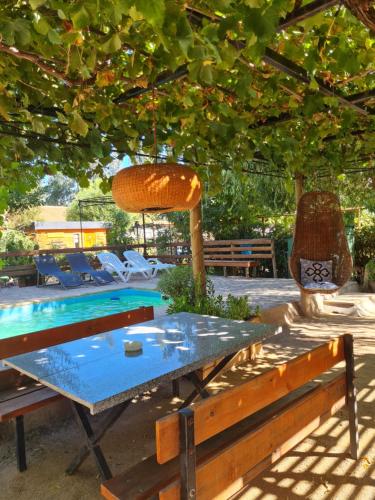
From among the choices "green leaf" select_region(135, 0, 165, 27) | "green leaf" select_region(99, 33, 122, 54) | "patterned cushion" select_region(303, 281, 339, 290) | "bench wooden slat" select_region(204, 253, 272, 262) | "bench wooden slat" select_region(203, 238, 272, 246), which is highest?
"green leaf" select_region(99, 33, 122, 54)

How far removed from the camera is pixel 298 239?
5164 millimetres

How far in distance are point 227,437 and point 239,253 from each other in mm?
8482

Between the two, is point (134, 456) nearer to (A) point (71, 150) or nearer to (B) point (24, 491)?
(B) point (24, 491)

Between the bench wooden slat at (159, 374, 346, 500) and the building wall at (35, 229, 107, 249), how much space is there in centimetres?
2028

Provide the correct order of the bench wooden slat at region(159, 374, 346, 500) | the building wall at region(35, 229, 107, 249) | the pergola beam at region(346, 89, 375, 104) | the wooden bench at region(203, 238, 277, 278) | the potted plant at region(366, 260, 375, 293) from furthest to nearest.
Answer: the building wall at region(35, 229, 107, 249), the wooden bench at region(203, 238, 277, 278), the potted plant at region(366, 260, 375, 293), the pergola beam at region(346, 89, 375, 104), the bench wooden slat at region(159, 374, 346, 500)

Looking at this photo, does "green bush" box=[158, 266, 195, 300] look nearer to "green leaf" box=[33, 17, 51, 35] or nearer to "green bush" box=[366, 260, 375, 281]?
"green leaf" box=[33, 17, 51, 35]

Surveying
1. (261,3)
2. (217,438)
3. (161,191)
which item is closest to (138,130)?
(161,191)

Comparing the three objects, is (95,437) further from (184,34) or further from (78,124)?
(184,34)

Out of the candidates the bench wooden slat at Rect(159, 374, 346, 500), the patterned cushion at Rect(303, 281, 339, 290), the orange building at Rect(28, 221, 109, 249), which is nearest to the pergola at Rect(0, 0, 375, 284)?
the bench wooden slat at Rect(159, 374, 346, 500)

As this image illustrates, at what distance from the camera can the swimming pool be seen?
6766 millimetres

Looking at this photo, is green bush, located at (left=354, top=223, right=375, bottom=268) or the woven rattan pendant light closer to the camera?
the woven rattan pendant light

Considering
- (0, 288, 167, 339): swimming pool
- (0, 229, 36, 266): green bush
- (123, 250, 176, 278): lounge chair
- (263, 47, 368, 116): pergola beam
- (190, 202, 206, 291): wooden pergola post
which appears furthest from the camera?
(0, 229, 36, 266): green bush

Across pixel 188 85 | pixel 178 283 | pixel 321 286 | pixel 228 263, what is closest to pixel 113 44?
pixel 188 85

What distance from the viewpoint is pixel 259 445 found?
62.1 inches
